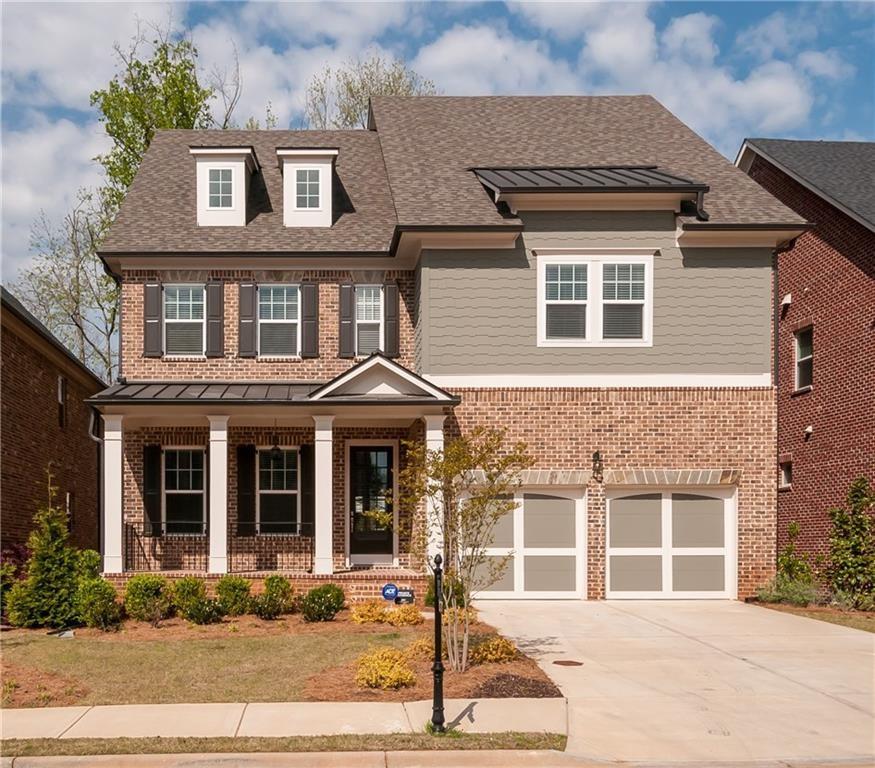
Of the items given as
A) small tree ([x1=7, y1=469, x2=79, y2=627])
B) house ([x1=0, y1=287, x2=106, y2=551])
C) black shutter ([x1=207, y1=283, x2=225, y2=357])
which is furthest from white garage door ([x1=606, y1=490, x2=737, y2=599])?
house ([x1=0, y1=287, x2=106, y2=551])

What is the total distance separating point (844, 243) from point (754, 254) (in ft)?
11.1

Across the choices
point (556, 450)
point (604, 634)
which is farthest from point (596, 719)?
point (556, 450)

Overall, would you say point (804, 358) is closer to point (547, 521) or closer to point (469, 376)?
point (547, 521)

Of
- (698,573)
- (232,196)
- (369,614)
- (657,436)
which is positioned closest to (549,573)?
(698,573)

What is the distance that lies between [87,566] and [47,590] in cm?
80

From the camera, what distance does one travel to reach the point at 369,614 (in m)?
15.2

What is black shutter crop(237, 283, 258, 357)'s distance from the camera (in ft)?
65.3

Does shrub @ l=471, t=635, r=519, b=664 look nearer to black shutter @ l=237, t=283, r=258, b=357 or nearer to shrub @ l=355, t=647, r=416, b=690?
shrub @ l=355, t=647, r=416, b=690

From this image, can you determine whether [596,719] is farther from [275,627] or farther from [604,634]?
[275,627]

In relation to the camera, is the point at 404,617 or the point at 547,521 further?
the point at 547,521

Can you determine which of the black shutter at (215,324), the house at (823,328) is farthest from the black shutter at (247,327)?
the house at (823,328)

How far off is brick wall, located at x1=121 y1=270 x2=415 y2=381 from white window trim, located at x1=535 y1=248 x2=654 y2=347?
114 inches

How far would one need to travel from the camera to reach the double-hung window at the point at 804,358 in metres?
23.0

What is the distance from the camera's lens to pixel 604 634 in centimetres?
1454
